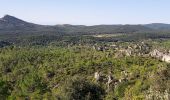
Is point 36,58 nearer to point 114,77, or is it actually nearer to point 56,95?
point 114,77

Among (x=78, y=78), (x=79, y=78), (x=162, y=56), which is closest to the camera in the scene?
(x=78, y=78)

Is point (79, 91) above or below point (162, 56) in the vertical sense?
above

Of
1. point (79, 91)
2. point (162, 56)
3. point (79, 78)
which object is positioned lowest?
point (162, 56)

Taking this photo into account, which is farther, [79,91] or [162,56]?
[162,56]

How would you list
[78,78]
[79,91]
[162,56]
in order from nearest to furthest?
[79,91] → [78,78] → [162,56]

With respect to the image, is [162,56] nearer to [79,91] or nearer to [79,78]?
[79,78]

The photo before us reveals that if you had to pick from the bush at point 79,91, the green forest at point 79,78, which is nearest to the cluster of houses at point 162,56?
the green forest at point 79,78

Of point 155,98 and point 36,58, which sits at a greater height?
point 155,98

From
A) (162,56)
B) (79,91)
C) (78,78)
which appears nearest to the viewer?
(79,91)

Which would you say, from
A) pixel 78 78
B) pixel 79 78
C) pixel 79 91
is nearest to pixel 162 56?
pixel 79 78

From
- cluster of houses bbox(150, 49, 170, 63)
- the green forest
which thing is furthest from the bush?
cluster of houses bbox(150, 49, 170, 63)

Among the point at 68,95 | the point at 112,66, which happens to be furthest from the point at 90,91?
the point at 112,66
